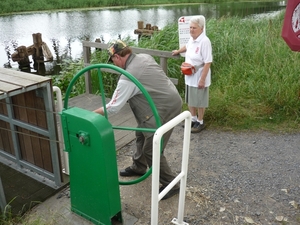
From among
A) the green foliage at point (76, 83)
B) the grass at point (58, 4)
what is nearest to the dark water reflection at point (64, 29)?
the grass at point (58, 4)

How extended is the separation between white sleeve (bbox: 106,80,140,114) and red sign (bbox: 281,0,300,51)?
1253mm

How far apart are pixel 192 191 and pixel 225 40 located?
4655 millimetres

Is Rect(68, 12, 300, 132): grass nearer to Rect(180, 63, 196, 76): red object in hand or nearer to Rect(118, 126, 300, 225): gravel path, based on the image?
Rect(118, 126, 300, 225): gravel path

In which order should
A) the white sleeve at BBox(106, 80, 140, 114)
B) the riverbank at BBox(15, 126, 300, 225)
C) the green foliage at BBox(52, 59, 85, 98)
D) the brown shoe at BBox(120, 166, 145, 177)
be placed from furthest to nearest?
1. the green foliage at BBox(52, 59, 85, 98)
2. the brown shoe at BBox(120, 166, 145, 177)
3. the riverbank at BBox(15, 126, 300, 225)
4. the white sleeve at BBox(106, 80, 140, 114)

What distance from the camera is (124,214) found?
303 centimetres

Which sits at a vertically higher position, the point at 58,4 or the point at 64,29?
the point at 58,4

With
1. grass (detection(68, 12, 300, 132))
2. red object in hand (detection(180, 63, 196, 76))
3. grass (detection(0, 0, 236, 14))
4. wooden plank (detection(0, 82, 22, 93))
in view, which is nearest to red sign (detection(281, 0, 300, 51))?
red object in hand (detection(180, 63, 196, 76))

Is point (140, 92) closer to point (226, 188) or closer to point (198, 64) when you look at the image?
point (226, 188)

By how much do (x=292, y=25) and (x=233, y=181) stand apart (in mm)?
1785

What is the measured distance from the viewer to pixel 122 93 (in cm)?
273

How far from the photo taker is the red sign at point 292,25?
240 centimetres

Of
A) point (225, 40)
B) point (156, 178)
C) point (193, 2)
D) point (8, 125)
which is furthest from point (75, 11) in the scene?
point (156, 178)

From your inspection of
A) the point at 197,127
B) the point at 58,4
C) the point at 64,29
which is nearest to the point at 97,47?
the point at 197,127

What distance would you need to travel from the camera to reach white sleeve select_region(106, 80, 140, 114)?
106 inches
